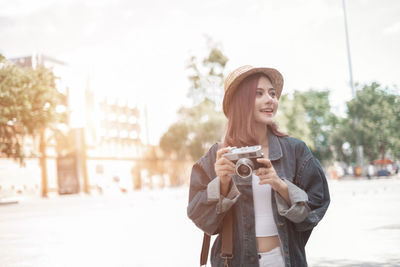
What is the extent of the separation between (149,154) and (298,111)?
22433 mm

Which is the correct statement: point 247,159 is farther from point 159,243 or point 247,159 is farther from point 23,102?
point 23,102

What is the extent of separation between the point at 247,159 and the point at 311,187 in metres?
0.43

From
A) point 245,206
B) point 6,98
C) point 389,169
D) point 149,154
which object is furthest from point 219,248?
point 149,154

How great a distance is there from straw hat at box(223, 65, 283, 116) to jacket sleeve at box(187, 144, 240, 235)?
12.0 inches

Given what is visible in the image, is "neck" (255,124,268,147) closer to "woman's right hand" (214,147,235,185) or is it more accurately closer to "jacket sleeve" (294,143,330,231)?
"jacket sleeve" (294,143,330,231)

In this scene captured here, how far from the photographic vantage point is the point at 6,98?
2767 cm

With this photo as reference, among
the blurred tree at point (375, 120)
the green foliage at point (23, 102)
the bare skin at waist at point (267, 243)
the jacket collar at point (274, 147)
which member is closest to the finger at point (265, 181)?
the jacket collar at point (274, 147)

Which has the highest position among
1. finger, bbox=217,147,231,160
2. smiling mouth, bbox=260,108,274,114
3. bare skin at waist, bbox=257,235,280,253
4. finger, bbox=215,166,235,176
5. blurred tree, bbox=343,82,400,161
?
blurred tree, bbox=343,82,400,161

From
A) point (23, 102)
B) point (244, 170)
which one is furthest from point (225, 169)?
point (23, 102)

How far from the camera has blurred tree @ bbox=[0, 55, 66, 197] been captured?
27.9m

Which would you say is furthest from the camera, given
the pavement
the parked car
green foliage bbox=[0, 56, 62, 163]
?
the parked car

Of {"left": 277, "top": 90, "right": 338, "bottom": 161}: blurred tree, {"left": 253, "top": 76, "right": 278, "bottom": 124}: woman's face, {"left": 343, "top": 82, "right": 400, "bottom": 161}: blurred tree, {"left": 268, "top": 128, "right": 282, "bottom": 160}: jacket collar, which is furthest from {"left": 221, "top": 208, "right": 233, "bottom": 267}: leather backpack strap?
{"left": 277, "top": 90, "right": 338, "bottom": 161}: blurred tree

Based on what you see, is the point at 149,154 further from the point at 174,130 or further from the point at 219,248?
the point at 219,248

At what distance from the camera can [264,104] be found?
2459 mm
